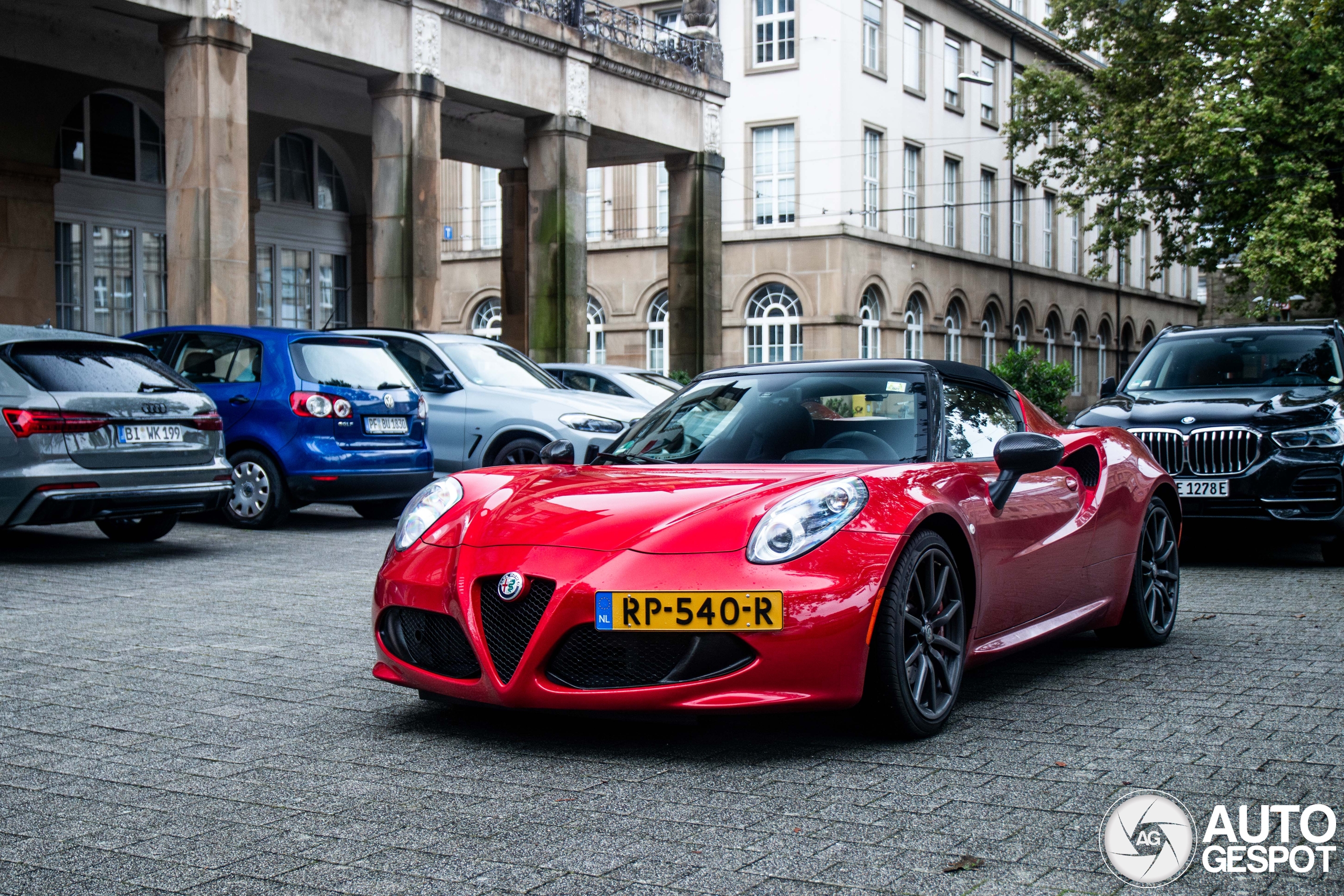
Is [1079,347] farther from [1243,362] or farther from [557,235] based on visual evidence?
[1243,362]

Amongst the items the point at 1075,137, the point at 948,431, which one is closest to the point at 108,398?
the point at 948,431

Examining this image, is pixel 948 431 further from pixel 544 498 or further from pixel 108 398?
pixel 108 398

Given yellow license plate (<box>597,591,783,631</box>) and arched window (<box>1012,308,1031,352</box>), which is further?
arched window (<box>1012,308,1031,352</box>)

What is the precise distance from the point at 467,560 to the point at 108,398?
5.94 metres

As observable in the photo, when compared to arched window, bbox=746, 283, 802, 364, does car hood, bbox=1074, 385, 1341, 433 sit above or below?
below

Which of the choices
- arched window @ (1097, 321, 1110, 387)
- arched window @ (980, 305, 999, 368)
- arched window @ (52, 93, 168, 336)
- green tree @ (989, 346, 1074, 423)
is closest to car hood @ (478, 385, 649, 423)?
arched window @ (52, 93, 168, 336)

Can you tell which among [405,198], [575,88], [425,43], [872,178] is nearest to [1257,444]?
[405,198]

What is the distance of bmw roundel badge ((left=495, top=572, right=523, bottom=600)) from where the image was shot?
14.9 feet

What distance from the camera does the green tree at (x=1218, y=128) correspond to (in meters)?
29.1

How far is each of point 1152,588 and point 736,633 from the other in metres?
3.22

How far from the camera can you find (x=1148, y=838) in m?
3.75

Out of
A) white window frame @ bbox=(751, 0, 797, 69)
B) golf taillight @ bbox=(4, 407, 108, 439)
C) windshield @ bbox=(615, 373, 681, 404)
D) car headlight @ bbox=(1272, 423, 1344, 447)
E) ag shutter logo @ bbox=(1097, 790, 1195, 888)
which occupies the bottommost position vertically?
ag shutter logo @ bbox=(1097, 790, 1195, 888)

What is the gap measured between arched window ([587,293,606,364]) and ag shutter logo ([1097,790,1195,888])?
4132cm

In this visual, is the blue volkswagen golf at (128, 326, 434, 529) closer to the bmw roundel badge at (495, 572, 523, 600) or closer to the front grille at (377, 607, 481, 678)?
the front grille at (377, 607, 481, 678)
